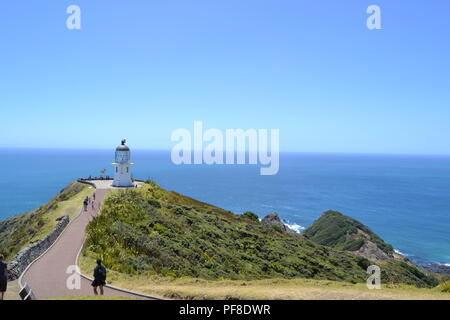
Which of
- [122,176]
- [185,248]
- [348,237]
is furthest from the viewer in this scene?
[348,237]

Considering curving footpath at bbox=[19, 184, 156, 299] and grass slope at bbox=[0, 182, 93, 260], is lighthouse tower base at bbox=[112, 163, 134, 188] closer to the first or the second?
grass slope at bbox=[0, 182, 93, 260]

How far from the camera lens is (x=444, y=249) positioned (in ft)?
245

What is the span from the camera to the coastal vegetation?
18938 millimetres

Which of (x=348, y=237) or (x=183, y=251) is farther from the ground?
(x=183, y=251)

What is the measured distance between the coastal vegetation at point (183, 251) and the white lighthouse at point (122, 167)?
172 inches

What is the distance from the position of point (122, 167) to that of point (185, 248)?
921 inches

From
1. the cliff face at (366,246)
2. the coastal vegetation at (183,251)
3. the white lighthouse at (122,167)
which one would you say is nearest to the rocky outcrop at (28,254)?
the coastal vegetation at (183,251)

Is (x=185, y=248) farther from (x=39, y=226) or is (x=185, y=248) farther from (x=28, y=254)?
(x=39, y=226)

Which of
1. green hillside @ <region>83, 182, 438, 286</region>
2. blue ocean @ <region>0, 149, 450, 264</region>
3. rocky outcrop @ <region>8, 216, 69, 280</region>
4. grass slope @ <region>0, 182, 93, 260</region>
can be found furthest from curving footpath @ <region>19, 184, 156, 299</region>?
blue ocean @ <region>0, 149, 450, 264</region>

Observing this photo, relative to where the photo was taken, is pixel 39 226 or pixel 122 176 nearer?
pixel 39 226

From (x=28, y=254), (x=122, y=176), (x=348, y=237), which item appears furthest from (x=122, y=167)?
(x=348, y=237)

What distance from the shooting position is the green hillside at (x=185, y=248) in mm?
20281

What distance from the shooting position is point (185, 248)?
24500mm
